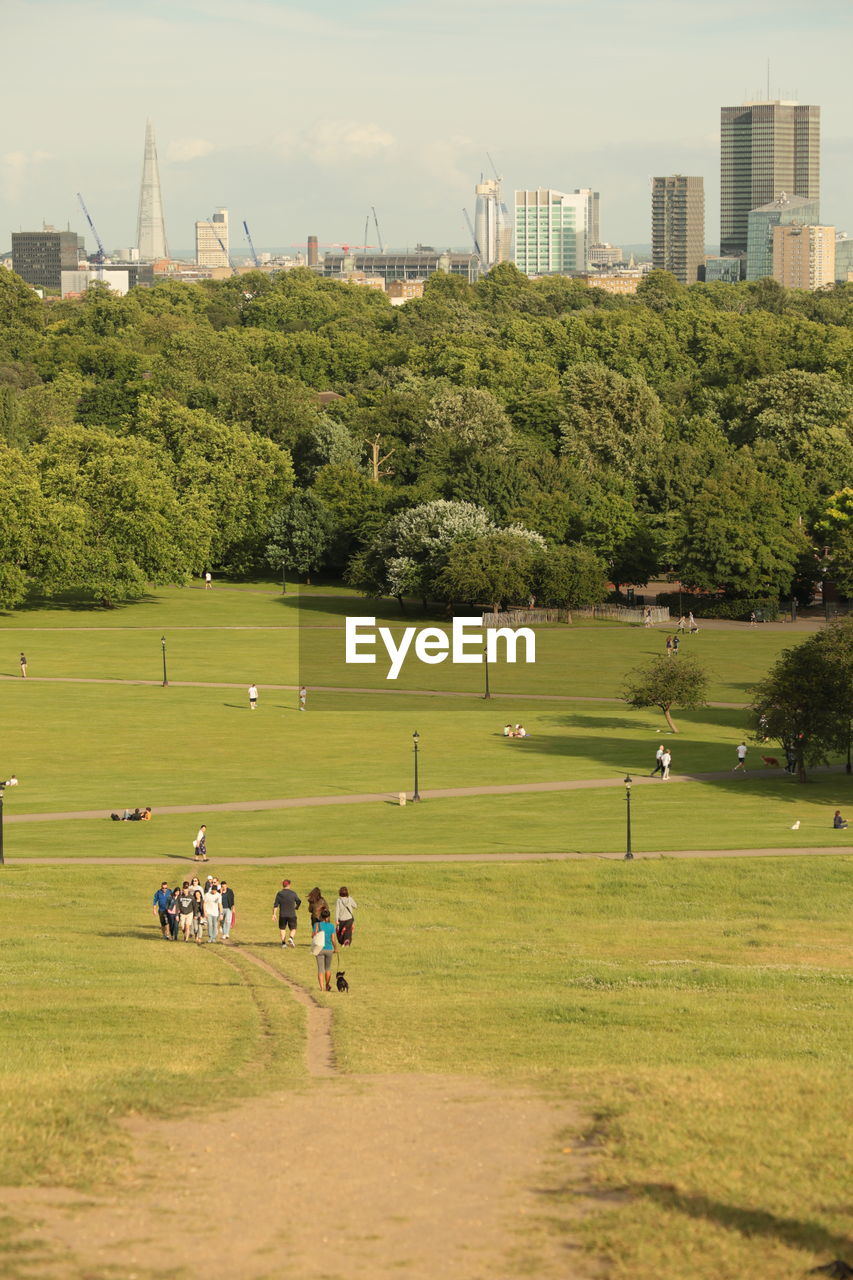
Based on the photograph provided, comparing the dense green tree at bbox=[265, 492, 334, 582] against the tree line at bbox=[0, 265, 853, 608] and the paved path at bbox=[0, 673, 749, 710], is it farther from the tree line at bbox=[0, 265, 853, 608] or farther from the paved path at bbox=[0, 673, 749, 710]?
the paved path at bbox=[0, 673, 749, 710]

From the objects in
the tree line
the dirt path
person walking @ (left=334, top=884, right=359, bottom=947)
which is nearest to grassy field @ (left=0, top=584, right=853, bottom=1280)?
the dirt path

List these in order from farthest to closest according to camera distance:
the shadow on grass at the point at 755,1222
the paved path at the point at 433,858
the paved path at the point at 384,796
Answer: the paved path at the point at 384,796 → the paved path at the point at 433,858 → the shadow on grass at the point at 755,1222

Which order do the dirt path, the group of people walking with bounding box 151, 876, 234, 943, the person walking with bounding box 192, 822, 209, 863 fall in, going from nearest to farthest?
the dirt path
the group of people walking with bounding box 151, 876, 234, 943
the person walking with bounding box 192, 822, 209, 863

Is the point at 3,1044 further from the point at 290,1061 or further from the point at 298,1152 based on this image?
the point at 298,1152

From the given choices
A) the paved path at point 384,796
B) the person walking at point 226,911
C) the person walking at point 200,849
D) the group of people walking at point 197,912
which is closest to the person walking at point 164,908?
the group of people walking at point 197,912

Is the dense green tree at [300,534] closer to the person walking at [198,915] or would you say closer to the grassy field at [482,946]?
the grassy field at [482,946]

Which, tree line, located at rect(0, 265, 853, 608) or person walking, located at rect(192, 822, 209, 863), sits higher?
tree line, located at rect(0, 265, 853, 608)

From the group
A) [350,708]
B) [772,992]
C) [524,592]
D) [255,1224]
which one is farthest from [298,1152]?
[524,592]
